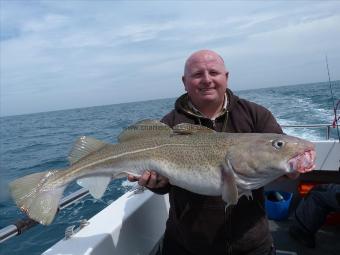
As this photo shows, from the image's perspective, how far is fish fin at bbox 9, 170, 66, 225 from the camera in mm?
3141

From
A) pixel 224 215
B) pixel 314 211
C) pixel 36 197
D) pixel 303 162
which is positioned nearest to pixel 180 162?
pixel 224 215

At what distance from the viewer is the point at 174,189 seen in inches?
133

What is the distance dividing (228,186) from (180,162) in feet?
1.66

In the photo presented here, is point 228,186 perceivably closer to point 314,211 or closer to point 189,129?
Answer: point 189,129

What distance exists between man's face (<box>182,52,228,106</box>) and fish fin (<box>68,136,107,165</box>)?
3.34 feet

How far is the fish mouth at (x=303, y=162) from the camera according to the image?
2660mm

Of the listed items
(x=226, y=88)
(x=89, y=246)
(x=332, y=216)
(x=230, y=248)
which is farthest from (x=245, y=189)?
(x=332, y=216)

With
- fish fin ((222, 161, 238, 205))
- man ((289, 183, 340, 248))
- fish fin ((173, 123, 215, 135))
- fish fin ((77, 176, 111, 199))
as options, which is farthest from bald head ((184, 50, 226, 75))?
man ((289, 183, 340, 248))

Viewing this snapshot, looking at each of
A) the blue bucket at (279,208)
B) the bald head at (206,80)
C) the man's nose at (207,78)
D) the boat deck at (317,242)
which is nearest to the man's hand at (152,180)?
the bald head at (206,80)

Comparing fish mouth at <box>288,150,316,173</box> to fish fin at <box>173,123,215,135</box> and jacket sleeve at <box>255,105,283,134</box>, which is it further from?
fish fin at <box>173,123,215,135</box>

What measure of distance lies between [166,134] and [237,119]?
67 centimetres

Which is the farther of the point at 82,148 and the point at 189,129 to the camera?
the point at 82,148

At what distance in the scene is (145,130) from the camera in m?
3.37

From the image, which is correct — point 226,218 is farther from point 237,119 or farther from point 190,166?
point 237,119
